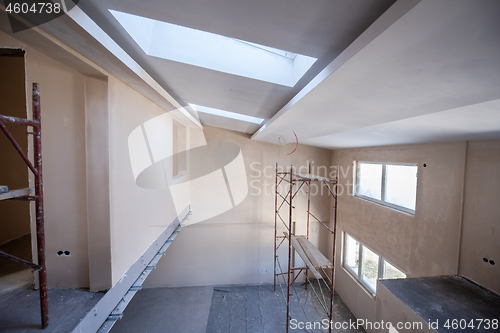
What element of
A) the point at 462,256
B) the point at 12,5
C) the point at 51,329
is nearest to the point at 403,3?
the point at 12,5

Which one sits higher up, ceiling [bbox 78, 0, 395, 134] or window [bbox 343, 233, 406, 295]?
ceiling [bbox 78, 0, 395, 134]

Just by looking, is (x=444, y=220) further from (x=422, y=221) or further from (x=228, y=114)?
(x=228, y=114)

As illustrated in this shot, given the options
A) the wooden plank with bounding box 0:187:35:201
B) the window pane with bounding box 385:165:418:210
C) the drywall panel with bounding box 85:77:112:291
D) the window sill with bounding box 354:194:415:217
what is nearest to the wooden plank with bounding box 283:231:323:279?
the window sill with bounding box 354:194:415:217

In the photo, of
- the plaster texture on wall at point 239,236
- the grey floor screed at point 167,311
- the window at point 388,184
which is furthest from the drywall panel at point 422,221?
the grey floor screed at point 167,311

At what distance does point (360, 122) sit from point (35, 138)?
2.54 metres

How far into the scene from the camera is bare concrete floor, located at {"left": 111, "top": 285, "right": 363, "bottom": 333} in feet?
12.4

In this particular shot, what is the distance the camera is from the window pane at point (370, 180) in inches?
149

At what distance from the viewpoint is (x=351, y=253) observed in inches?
178

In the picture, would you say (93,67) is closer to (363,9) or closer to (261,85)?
(261,85)

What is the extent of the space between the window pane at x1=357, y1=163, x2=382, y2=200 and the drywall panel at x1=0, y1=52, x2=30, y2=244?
17.4 feet

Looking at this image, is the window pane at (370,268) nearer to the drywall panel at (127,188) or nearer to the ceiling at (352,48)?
the ceiling at (352,48)

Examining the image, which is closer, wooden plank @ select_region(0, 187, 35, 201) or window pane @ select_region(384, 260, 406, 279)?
wooden plank @ select_region(0, 187, 35, 201)

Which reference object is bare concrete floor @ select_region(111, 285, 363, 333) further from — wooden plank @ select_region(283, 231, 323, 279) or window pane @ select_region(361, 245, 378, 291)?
wooden plank @ select_region(283, 231, 323, 279)

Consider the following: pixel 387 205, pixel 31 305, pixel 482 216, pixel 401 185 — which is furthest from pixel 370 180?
pixel 31 305
